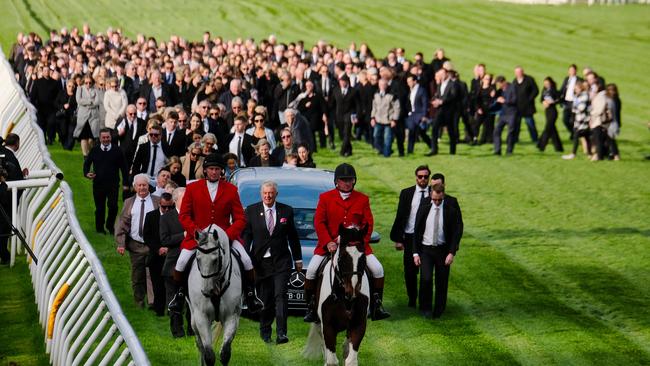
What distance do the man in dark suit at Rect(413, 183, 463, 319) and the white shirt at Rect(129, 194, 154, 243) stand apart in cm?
329

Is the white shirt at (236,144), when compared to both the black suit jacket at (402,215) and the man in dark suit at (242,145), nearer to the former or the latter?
the man in dark suit at (242,145)

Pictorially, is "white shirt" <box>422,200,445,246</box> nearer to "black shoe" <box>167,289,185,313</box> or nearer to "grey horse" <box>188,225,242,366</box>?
"grey horse" <box>188,225,242,366</box>

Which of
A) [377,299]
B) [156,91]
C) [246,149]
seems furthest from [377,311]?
[156,91]

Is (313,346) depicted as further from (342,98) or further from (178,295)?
(342,98)

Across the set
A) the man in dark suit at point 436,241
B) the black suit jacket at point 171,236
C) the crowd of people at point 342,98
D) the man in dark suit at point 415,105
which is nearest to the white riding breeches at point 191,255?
the black suit jacket at point 171,236

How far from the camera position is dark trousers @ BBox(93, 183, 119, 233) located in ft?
63.8

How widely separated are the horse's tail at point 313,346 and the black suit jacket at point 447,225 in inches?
102

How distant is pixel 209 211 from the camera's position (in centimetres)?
1273

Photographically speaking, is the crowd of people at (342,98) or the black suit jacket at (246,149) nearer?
the black suit jacket at (246,149)

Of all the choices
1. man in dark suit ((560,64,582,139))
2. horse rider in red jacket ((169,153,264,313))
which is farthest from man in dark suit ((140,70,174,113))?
horse rider in red jacket ((169,153,264,313))

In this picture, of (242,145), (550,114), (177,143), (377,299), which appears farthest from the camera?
(550,114)

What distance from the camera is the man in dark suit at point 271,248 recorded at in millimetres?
14117

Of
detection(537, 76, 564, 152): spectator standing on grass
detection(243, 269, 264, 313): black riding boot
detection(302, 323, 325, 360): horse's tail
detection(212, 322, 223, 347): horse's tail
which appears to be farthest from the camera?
detection(537, 76, 564, 152): spectator standing on grass

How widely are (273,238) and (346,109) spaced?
14.0m
